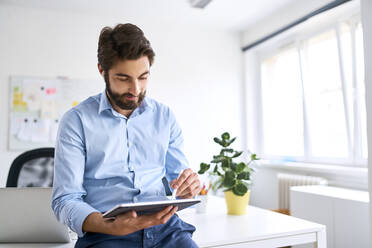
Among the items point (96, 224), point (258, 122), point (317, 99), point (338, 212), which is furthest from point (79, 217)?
point (258, 122)

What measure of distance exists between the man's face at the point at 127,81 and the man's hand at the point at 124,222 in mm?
422

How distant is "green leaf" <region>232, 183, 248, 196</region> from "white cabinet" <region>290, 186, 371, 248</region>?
38.8 inches

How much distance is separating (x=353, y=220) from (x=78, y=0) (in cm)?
324

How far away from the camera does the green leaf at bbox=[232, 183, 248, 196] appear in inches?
67.1

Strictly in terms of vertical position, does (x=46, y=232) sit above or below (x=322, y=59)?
below

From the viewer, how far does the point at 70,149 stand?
3.68 feet

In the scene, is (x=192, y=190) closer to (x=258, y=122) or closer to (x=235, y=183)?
(x=235, y=183)

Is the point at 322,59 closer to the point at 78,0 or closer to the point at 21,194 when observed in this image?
the point at 78,0

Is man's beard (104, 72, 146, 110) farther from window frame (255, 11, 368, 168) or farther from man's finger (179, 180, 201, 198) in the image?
window frame (255, 11, 368, 168)

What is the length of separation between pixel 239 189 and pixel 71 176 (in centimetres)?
93

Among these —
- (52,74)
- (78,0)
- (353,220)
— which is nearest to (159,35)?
(78,0)

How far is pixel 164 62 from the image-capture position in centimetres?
409

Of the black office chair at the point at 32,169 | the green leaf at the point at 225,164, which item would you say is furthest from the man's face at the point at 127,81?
the black office chair at the point at 32,169

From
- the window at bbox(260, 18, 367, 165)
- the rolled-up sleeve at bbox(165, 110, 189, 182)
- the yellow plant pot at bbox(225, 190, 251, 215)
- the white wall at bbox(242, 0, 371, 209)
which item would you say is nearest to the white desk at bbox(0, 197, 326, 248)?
the yellow plant pot at bbox(225, 190, 251, 215)
